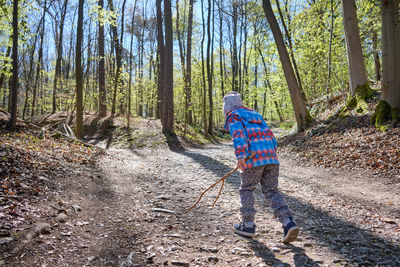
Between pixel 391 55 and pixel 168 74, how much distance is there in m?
9.83

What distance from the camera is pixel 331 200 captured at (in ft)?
15.0

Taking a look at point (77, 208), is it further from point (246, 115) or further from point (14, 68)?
point (14, 68)

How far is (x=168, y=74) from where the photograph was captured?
1338 centimetres

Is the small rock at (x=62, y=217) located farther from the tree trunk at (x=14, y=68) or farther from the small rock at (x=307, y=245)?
the tree trunk at (x=14, y=68)

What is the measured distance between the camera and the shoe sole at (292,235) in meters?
2.70

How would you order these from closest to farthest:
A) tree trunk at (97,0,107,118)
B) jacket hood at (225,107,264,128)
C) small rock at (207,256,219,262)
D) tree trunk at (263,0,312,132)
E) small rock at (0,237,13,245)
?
1. small rock at (0,237,13,245)
2. small rock at (207,256,219,262)
3. jacket hood at (225,107,264,128)
4. tree trunk at (263,0,312,132)
5. tree trunk at (97,0,107,118)

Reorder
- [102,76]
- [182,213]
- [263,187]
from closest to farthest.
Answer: [263,187]
[182,213]
[102,76]

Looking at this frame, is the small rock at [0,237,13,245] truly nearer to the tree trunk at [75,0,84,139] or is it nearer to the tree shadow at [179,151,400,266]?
the tree shadow at [179,151,400,266]

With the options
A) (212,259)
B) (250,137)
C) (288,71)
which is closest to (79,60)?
(288,71)

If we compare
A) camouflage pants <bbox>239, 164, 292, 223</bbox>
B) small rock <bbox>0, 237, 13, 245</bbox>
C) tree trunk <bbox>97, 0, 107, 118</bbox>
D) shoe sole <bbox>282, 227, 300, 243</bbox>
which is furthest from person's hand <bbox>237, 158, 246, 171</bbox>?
tree trunk <bbox>97, 0, 107, 118</bbox>

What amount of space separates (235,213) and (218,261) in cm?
141

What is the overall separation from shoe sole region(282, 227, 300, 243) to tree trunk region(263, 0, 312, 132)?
9.71 meters

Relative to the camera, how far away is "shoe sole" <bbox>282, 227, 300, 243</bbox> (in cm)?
270

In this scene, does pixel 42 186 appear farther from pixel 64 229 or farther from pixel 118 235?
pixel 118 235
